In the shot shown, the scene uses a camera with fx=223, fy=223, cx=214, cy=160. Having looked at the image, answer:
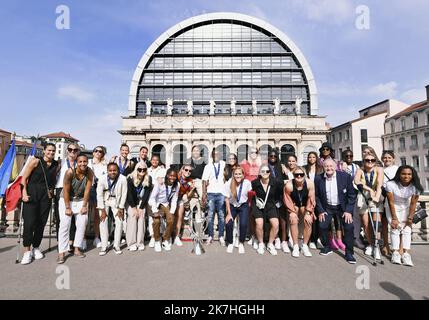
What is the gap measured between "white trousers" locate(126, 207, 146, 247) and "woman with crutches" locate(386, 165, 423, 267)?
5.07 m

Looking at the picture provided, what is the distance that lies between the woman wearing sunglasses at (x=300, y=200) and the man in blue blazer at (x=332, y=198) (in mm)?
160

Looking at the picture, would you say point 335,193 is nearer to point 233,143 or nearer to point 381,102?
point 233,143

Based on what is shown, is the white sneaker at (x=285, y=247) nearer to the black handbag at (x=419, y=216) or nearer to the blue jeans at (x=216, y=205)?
the blue jeans at (x=216, y=205)

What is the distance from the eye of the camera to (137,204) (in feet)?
16.6

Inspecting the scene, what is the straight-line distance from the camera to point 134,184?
503 centimetres

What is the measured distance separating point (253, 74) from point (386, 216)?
117ft

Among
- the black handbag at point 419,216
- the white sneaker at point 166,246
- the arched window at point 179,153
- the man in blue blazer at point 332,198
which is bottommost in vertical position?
the white sneaker at point 166,246

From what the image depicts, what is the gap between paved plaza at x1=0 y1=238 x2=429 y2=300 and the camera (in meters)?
2.95

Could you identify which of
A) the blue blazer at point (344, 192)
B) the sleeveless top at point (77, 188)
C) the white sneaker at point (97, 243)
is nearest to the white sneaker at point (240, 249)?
the blue blazer at point (344, 192)

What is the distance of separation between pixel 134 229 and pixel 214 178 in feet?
6.97

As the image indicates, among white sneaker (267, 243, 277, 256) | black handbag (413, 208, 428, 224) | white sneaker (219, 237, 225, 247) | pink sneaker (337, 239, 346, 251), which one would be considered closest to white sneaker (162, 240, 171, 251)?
white sneaker (219, 237, 225, 247)

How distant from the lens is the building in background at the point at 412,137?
1391 inches

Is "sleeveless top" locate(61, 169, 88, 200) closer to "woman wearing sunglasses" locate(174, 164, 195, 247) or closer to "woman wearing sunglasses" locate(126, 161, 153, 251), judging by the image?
"woman wearing sunglasses" locate(126, 161, 153, 251)
